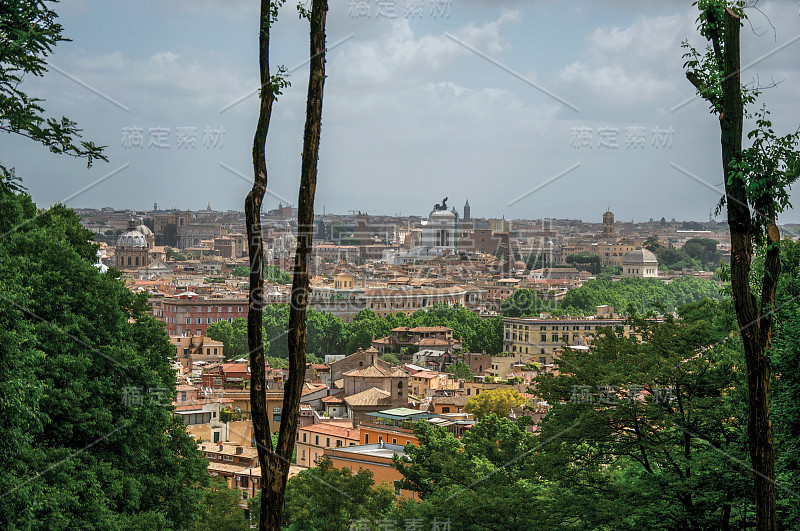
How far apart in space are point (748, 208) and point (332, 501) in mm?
12915

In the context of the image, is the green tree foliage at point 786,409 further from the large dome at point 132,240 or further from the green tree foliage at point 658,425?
the large dome at point 132,240

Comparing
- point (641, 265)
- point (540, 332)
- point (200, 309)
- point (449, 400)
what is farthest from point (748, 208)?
point (641, 265)

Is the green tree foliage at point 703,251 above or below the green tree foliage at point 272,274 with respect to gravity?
above

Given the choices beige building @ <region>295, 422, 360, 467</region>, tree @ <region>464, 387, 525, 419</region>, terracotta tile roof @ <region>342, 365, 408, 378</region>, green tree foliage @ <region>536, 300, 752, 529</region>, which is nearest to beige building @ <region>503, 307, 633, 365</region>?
terracotta tile roof @ <region>342, 365, 408, 378</region>

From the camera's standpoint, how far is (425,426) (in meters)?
18.7

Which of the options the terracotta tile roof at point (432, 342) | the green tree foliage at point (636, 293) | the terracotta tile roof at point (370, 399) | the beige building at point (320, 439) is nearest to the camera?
the beige building at point (320, 439)

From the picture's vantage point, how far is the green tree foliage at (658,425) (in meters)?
9.32

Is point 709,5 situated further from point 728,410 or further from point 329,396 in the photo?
point 329,396

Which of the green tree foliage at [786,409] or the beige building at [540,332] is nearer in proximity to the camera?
the green tree foliage at [786,409]

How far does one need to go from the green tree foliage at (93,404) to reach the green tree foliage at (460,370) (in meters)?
30.5

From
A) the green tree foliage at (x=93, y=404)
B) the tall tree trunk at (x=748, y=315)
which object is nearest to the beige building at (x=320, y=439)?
the green tree foliage at (x=93, y=404)

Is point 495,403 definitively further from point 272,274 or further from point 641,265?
point 641,265

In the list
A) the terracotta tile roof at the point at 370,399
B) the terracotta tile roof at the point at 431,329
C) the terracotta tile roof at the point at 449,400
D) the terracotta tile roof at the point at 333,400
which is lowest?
the terracotta tile roof at the point at 333,400

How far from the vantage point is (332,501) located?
16.3 metres
